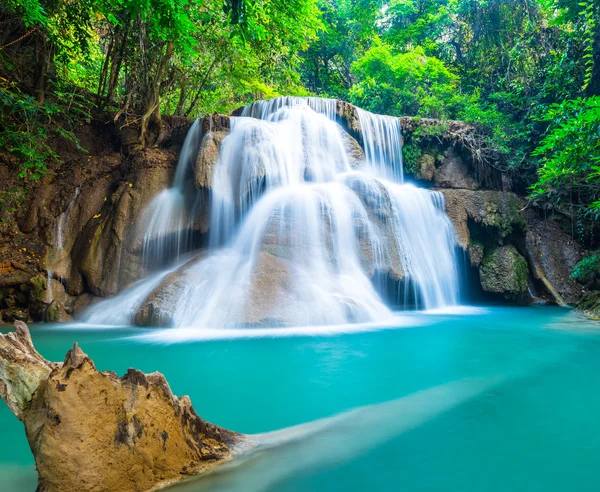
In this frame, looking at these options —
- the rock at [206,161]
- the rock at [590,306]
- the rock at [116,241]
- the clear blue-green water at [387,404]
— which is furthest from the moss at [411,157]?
the clear blue-green water at [387,404]

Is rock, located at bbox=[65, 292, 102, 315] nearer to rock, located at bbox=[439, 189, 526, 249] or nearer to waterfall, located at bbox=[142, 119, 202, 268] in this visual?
waterfall, located at bbox=[142, 119, 202, 268]

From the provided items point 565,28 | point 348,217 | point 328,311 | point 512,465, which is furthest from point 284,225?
point 565,28

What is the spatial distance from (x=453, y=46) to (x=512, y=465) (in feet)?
62.9

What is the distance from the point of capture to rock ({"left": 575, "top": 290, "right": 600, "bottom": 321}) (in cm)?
788

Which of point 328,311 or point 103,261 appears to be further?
point 103,261

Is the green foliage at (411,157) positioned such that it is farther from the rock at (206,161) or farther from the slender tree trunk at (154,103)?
the slender tree trunk at (154,103)

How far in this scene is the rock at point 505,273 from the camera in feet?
34.8

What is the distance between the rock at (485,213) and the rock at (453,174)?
144 centimetres

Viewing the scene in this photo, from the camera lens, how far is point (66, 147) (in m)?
11.0

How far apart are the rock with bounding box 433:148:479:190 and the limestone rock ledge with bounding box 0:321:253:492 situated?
12.3 metres

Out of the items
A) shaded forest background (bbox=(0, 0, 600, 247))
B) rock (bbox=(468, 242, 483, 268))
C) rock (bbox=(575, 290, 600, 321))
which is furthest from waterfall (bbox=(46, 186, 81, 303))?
rock (bbox=(575, 290, 600, 321))

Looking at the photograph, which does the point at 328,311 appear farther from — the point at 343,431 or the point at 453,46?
the point at 453,46

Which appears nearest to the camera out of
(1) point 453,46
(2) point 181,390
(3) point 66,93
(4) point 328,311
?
(2) point 181,390

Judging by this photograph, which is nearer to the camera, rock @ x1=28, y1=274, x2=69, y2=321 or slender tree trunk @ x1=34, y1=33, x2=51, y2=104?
rock @ x1=28, y1=274, x2=69, y2=321
